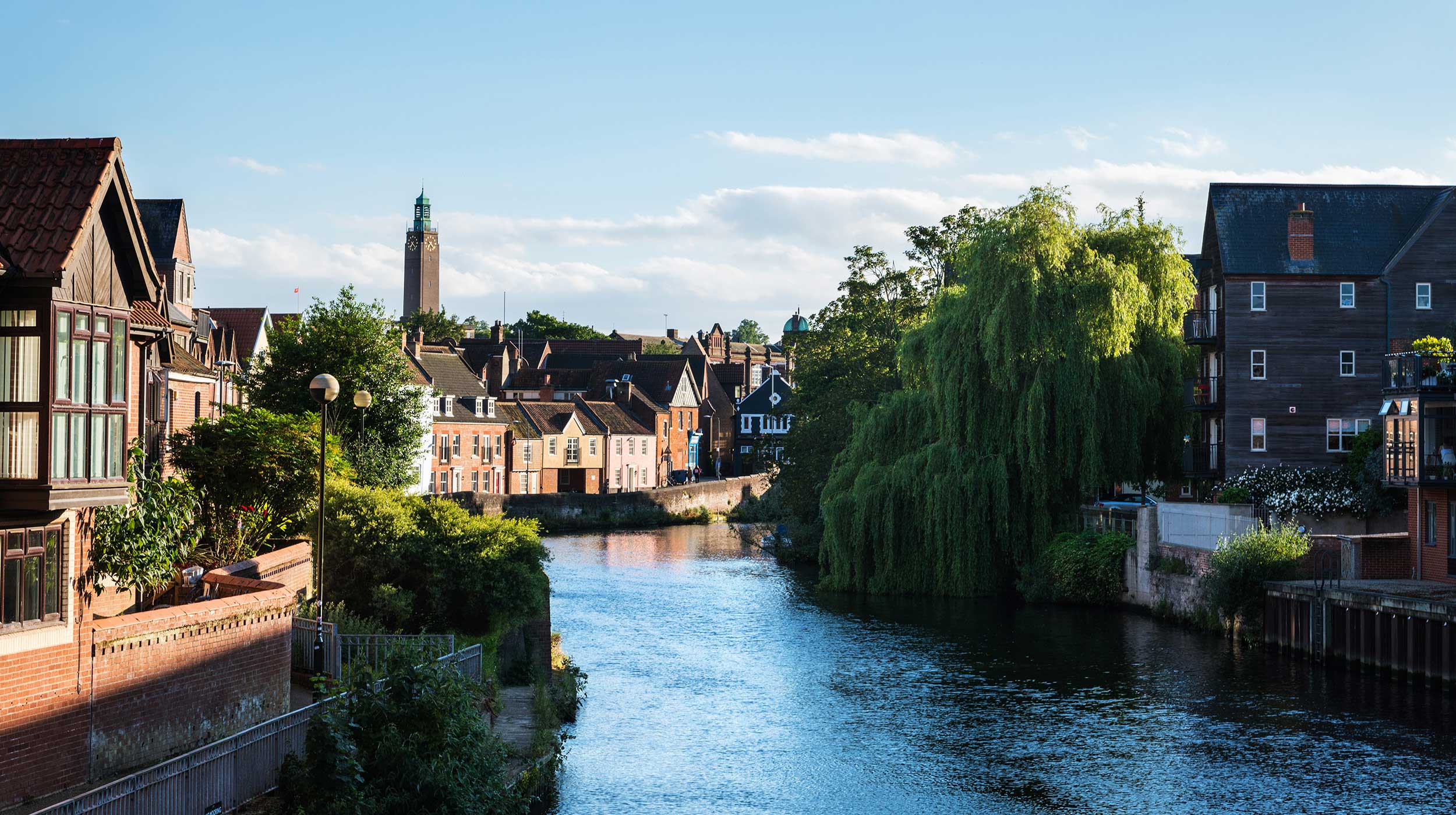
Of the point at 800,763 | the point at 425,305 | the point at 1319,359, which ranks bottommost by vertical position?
the point at 800,763

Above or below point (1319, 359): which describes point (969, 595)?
below

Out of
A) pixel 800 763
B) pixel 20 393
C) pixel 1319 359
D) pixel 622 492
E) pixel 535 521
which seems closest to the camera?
pixel 20 393

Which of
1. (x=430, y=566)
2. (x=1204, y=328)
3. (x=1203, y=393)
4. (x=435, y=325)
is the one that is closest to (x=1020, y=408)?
(x=1203, y=393)

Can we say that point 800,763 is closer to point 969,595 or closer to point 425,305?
point 969,595

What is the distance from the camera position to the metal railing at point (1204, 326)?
163ft

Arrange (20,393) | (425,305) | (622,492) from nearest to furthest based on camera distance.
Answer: (20,393) < (622,492) < (425,305)

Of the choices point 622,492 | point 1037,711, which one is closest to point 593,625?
point 1037,711

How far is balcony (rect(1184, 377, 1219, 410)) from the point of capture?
48.6 m

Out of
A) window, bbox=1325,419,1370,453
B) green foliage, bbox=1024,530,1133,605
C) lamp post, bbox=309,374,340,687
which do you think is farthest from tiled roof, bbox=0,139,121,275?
window, bbox=1325,419,1370,453

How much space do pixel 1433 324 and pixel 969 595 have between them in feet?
58.7

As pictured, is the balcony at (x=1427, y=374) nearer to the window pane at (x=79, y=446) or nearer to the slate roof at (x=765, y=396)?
the window pane at (x=79, y=446)

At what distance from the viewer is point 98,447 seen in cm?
1664

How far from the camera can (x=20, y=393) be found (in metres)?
15.7

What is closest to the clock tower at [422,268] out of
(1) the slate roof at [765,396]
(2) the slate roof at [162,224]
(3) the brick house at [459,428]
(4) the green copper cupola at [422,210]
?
(4) the green copper cupola at [422,210]
